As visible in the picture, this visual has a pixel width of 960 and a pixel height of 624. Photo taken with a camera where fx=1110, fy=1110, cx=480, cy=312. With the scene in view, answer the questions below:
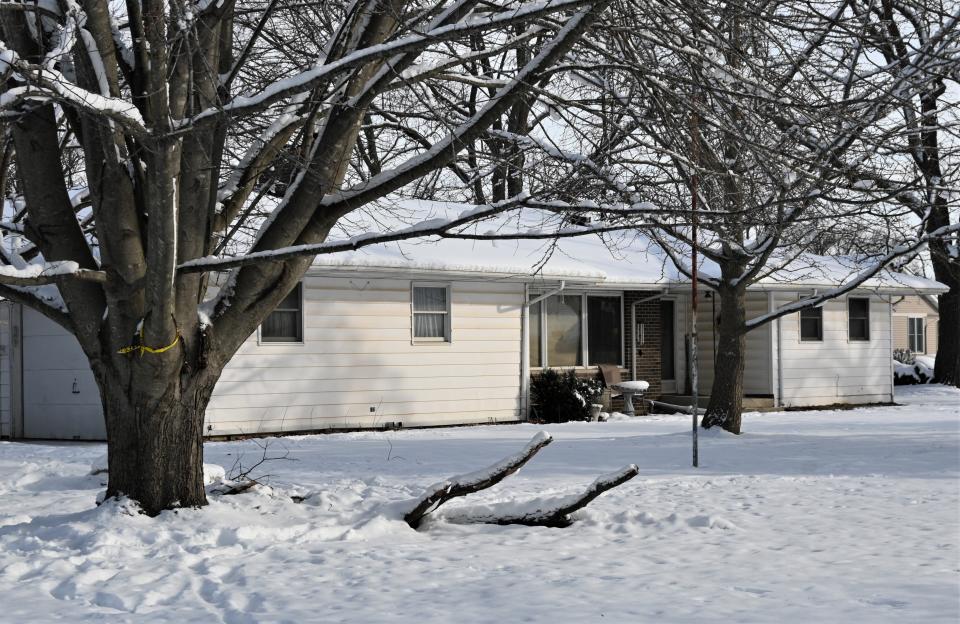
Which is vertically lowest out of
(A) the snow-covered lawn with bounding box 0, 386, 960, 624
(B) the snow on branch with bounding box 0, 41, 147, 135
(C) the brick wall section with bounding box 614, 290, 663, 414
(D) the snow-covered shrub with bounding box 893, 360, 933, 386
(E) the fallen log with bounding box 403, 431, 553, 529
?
(A) the snow-covered lawn with bounding box 0, 386, 960, 624

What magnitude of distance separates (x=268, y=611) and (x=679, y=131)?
5.34 meters

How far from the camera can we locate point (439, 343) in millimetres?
19562

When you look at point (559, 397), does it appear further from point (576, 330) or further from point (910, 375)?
point (910, 375)

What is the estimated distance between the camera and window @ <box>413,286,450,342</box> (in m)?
19.5

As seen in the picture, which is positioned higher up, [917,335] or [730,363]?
[917,335]

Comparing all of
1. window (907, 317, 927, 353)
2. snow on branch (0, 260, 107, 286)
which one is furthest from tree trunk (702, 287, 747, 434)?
window (907, 317, 927, 353)

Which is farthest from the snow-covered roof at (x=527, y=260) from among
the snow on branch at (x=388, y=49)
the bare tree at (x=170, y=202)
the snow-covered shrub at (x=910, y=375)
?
the snow on branch at (x=388, y=49)

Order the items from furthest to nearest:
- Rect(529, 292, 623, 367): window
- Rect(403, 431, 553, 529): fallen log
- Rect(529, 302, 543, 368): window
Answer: Rect(529, 292, 623, 367): window → Rect(529, 302, 543, 368): window → Rect(403, 431, 553, 529): fallen log

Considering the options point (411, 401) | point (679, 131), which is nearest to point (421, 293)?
point (411, 401)

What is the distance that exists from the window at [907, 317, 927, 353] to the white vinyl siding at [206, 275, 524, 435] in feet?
127

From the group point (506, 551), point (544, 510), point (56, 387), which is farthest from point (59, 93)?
point (56, 387)

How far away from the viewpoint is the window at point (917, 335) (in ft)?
176

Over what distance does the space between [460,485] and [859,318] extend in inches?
780

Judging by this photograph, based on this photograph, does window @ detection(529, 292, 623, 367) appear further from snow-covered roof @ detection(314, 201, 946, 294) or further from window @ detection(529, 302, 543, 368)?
snow-covered roof @ detection(314, 201, 946, 294)
